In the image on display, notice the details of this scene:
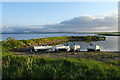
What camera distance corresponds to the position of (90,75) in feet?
25.8

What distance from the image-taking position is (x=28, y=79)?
7543 millimetres

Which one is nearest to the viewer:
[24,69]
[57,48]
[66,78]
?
[66,78]

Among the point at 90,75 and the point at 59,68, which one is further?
the point at 59,68

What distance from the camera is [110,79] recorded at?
7551mm

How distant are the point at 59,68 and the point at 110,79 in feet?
12.2

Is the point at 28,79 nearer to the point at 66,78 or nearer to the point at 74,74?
the point at 66,78

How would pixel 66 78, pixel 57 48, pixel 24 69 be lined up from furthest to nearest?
pixel 57 48
pixel 24 69
pixel 66 78

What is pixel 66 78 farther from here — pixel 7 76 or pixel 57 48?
pixel 57 48

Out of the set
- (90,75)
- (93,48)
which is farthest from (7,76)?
(93,48)

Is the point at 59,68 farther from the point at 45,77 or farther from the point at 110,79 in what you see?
the point at 110,79

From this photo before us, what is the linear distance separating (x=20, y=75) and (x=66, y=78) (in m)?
3.20

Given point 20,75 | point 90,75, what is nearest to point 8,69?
point 20,75

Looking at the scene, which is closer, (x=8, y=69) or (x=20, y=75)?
(x=20, y=75)

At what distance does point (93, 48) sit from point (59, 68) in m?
21.3
